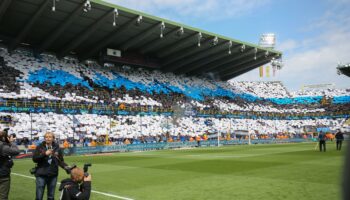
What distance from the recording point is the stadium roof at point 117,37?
125 ft

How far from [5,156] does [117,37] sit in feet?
138

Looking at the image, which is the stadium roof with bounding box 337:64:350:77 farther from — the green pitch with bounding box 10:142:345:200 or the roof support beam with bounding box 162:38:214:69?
the green pitch with bounding box 10:142:345:200

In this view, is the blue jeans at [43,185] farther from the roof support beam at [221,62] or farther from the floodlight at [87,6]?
the roof support beam at [221,62]

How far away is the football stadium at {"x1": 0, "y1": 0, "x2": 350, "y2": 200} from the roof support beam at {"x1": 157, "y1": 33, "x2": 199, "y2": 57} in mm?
181

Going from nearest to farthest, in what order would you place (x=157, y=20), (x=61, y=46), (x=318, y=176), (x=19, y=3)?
(x=318, y=176)
(x=19, y=3)
(x=157, y=20)
(x=61, y=46)

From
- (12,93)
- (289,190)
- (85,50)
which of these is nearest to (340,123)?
(85,50)

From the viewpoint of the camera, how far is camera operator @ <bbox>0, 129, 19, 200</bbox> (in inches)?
302

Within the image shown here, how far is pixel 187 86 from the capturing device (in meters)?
63.4

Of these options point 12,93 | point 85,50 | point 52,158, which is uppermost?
point 85,50

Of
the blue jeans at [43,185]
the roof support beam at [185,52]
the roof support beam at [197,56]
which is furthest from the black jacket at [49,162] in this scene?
the roof support beam at [197,56]

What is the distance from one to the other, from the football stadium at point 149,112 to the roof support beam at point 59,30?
0.48ft

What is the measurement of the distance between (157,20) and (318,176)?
34097 mm

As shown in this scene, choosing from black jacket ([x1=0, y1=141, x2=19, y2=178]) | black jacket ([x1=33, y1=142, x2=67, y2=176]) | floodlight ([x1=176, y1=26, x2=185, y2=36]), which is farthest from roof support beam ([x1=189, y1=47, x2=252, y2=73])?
black jacket ([x1=0, y1=141, x2=19, y2=178])

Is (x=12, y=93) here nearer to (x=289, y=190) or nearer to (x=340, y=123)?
(x=289, y=190)
